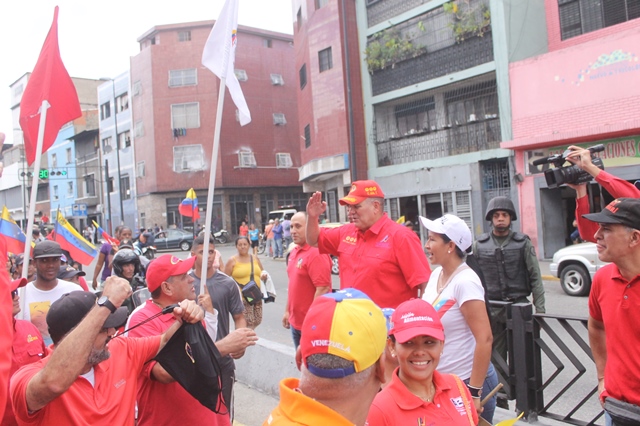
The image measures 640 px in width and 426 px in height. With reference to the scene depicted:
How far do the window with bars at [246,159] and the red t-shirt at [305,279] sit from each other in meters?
36.8

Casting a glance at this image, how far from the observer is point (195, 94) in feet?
136

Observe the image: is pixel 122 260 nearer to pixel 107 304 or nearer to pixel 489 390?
pixel 107 304

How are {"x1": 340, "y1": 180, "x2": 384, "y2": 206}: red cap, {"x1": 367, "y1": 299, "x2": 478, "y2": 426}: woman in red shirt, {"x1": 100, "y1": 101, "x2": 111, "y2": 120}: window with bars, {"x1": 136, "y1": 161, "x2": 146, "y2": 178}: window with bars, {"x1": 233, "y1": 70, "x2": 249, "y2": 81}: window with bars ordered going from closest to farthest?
{"x1": 367, "y1": 299, "x2": 478, "y2": 426}: woman in red shirt → {"x1": 340, "y1": 180, "x2": 384, "y2": 206}: red cap → {"x1": 233, "y1": 70, "x2": 249, "y2": 81}: window with bars → {"x1": 136, "y1": 161, "x2": 146, "y2": 178}: window with bars → {"x1": 100, "y1": 101, "x2": 111, "y2": 120}: window with bars

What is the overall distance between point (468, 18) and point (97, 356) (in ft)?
66.5

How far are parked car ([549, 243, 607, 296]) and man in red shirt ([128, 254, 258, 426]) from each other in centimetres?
974

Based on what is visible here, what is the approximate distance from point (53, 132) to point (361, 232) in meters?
3.13

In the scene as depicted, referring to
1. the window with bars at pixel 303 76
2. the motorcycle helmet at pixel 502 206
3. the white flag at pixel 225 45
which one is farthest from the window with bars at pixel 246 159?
the white flag at pixel 225 45

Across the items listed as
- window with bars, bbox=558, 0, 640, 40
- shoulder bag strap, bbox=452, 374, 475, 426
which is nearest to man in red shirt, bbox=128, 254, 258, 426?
shoulder bag strap, bbox=452, 374, 475, 426

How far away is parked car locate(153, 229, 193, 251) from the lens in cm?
3550

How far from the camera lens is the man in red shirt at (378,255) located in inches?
164

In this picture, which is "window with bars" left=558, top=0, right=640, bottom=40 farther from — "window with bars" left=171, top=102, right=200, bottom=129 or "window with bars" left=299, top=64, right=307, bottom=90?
"window with bars" left=171, top=102, right=200, bottom=129

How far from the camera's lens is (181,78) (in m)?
41.5

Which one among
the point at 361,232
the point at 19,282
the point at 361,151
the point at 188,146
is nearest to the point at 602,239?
the point at 361,232

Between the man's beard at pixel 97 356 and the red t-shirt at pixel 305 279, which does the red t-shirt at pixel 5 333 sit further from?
Answer: the red t-shirt at pixel 305 279
